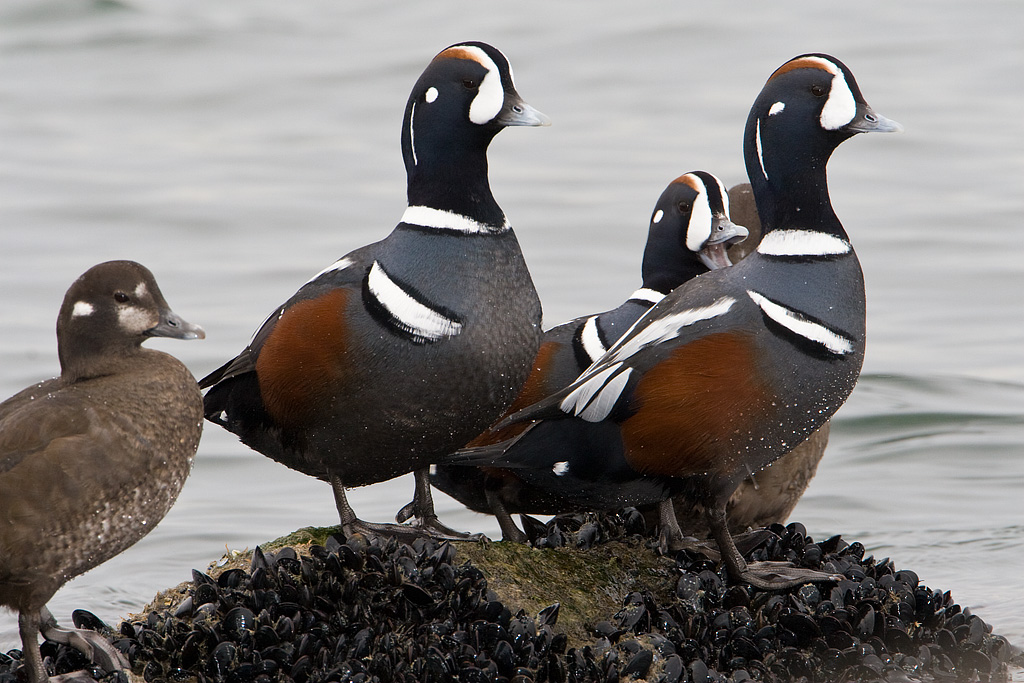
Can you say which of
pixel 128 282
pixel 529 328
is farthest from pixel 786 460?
pixel 128 282

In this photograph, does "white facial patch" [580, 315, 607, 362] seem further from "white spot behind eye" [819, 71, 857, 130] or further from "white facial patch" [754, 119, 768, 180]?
"white spot behind eye" [819, 71, 857, 130]

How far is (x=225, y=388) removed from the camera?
6117 mm

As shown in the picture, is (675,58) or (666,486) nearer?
(666,486)

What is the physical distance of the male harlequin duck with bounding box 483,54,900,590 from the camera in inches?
217

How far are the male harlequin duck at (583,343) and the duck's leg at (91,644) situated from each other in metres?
1.74

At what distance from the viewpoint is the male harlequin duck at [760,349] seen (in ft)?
18.1

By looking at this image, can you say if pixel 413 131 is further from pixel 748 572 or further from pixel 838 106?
pixel 748 572

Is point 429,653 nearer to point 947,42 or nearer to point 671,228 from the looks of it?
point 671,228

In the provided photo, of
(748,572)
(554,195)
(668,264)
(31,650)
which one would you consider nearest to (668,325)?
(748,572)

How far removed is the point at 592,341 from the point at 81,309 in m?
2.25

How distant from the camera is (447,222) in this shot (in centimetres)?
584

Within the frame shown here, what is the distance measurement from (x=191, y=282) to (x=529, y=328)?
27.2 ft

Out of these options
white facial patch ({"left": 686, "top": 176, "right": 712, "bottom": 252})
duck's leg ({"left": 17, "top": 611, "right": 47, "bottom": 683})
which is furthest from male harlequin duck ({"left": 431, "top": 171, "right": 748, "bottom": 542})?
duck's leg ({"left": 17, "top": 611, "right": 47, "bottom": 683})

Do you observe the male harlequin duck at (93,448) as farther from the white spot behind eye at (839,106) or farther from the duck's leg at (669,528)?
the white spot behind eye at (839,106)
